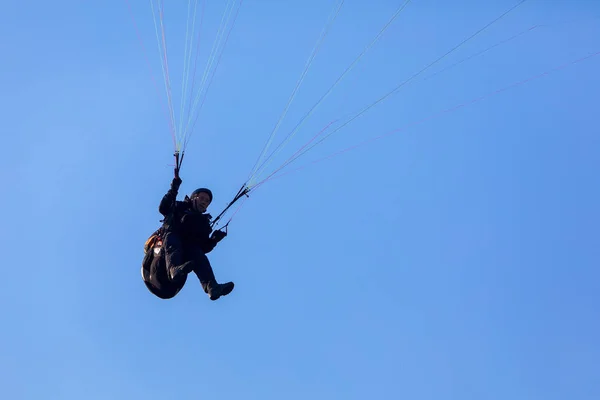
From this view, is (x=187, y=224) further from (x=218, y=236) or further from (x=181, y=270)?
(x=181, y=270)

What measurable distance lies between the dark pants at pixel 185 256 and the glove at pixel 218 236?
0.32 meters

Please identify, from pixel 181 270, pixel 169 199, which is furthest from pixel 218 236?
pixel 181 270

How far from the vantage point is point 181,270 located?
10281 mm

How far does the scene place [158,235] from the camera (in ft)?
37.2

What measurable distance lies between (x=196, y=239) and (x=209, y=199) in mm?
556

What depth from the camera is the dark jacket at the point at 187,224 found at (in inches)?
440

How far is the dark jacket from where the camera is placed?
11.2 meters

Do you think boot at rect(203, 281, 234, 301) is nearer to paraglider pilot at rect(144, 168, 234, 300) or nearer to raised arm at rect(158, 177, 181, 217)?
paraglider pilot at rect(144, 168, 234, 300)

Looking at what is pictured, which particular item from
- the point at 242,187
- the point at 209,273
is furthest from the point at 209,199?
the point at 209,273

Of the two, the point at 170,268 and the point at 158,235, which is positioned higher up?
the point at 158,235

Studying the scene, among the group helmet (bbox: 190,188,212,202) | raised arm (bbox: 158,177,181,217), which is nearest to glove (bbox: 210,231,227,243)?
helmet (bbox: 190,188,212,202)

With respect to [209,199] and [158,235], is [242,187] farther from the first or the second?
[158,235]

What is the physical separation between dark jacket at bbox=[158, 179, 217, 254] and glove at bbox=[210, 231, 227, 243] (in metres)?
0.04

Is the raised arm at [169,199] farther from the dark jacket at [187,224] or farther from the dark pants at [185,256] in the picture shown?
the dark pants at [185,256]
